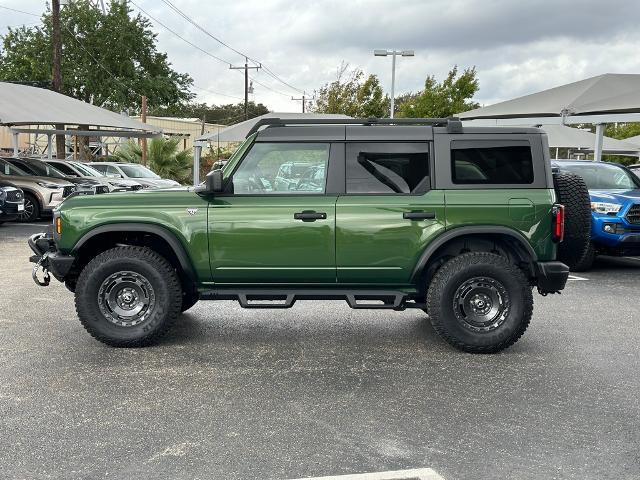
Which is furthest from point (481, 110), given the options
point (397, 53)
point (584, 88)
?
point (397, 53)

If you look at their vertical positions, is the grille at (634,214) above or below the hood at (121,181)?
below

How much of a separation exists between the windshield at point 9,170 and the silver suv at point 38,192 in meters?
0.27

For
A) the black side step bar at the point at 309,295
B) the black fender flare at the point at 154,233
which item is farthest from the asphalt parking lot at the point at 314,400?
the black fender flare at the point at 154,233

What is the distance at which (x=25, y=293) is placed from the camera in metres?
8.27

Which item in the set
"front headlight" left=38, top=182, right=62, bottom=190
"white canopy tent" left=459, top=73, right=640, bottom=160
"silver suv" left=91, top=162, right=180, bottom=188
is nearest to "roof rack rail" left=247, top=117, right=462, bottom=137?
"white canopy tent" left=459, top=73, right=640, bottom=160

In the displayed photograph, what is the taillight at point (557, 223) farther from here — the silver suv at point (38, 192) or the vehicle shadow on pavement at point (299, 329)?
the silver suv at point (38, 192)

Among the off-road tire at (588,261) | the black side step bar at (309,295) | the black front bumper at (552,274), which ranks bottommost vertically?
the off-road tire at (588,261)

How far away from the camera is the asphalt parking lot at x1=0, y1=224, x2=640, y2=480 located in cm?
359

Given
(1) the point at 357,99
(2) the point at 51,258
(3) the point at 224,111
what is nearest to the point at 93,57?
(1) the point at 357,99

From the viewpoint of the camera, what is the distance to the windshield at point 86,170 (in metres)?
19.4

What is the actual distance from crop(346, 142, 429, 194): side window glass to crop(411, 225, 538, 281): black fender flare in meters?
0.50

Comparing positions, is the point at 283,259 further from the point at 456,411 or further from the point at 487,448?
the point at 487,448

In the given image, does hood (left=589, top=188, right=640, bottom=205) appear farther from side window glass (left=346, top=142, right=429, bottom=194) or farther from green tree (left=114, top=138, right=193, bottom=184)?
green tree (left=114, top=138, right=193, bottom=184)

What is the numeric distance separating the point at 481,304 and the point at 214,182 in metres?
2.45
